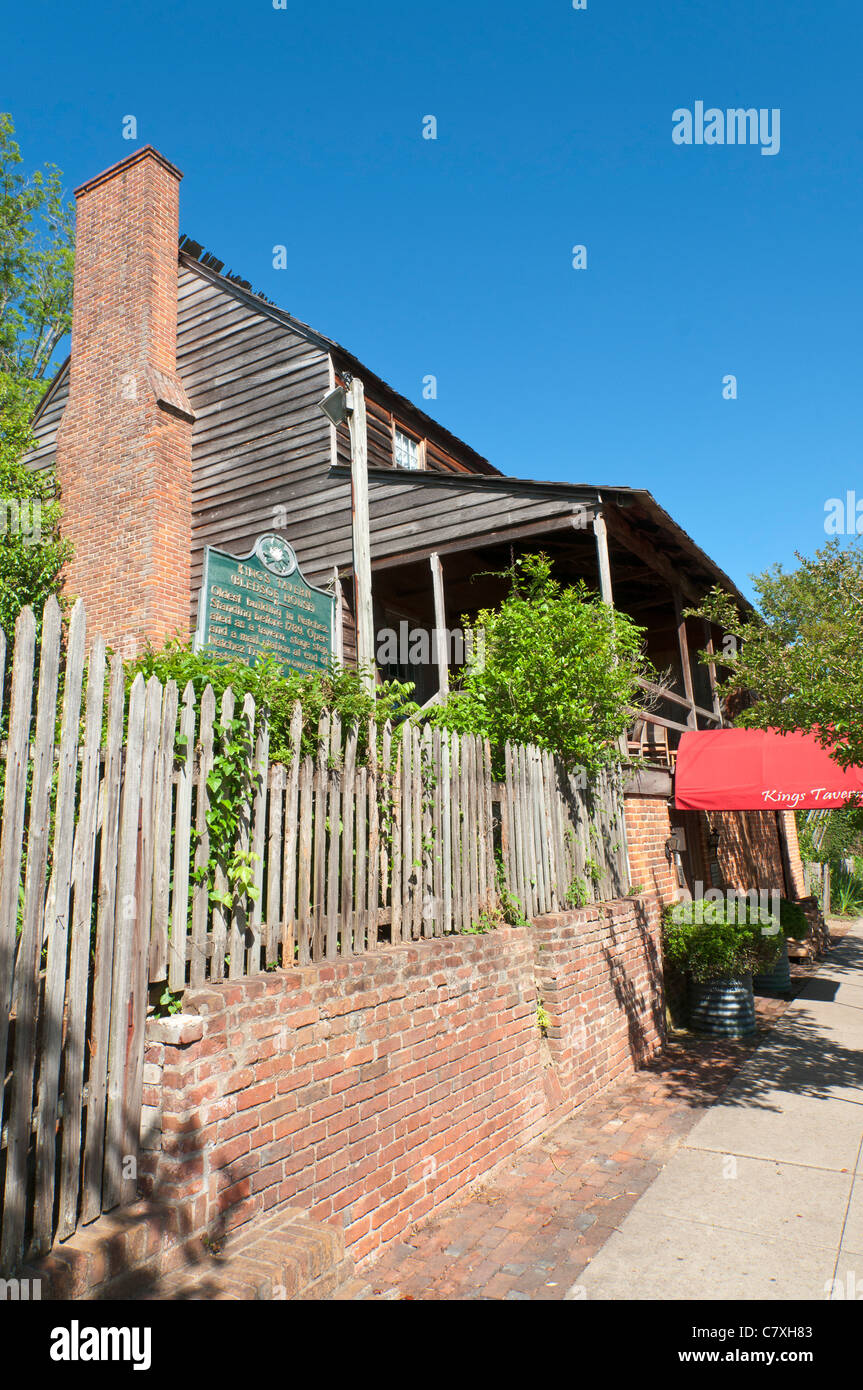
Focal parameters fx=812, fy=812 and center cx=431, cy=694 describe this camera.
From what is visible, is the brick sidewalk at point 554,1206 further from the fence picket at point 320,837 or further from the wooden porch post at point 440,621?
the wooden porch post at point 440,621

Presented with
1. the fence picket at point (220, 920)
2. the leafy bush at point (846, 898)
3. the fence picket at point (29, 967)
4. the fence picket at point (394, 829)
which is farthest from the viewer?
the leafy bush at point (846, 898)

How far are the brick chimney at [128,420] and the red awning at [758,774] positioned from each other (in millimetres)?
7478

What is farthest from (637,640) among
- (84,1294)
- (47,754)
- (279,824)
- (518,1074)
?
(84,1294)

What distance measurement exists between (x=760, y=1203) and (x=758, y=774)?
6.02 m

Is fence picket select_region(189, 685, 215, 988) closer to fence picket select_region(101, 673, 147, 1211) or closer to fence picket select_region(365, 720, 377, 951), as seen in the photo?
fence picket select_region(101, 673, 147, 1211)

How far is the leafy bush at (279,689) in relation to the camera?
392 cm

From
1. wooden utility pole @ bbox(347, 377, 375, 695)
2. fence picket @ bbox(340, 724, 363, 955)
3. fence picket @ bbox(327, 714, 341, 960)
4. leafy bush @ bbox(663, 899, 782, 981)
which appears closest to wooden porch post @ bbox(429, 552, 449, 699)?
wooden utility pole @ bbox(347, 377, 375, 695)

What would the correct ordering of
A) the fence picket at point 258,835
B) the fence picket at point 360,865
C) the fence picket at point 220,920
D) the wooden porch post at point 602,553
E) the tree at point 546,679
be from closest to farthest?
the fence picket at point 220,920 < the fence picket at point 258,835 < the fence picket at point 360,865 < the tree at point 546,679 < the wooden porch post at point 602,553

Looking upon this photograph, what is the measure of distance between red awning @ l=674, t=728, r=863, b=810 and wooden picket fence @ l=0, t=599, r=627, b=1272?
6.43 m

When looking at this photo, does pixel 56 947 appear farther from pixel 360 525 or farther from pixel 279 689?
pixel 360 525

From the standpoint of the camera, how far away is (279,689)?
13.6 feet

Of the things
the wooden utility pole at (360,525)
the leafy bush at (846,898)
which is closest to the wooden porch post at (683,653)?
the wooden utility pole at (360,525)

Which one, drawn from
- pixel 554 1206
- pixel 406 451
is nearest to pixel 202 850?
pixel 554 1206

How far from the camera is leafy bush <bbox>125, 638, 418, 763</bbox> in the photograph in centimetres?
392
